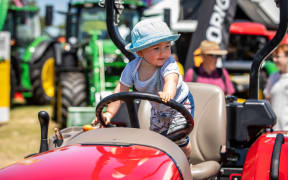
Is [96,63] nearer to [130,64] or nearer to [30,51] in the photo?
[30,51]

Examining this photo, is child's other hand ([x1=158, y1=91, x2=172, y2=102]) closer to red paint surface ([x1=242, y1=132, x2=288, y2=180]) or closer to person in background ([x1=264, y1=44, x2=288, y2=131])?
red paint surface ([x1=242, y1=132, x2=288, y2=180])

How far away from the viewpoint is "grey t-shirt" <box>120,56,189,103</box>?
214 centimetres

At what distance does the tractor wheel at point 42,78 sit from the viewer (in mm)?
9648

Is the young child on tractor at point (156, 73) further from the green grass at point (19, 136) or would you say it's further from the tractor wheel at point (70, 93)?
the tractor wheel at point (70, 93)

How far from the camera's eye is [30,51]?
991cm

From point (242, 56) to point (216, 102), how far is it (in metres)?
7.30

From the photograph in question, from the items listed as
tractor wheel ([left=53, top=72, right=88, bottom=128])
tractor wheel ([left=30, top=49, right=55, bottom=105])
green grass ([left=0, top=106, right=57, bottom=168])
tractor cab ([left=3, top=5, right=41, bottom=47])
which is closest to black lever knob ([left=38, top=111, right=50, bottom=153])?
green grass ([left=0, top=106, right=57, bottom=168])

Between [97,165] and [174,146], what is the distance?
0.37 meters

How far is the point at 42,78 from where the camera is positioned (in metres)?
9.73

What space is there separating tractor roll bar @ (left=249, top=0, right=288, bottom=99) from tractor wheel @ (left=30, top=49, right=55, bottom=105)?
737 cm

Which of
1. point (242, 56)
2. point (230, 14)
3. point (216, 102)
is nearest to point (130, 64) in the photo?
point (216, 102)

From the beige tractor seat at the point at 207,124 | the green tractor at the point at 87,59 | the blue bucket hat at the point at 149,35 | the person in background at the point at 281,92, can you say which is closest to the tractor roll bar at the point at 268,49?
the beige tractor seat at the point at 207,124

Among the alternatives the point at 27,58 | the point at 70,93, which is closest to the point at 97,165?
the point at 70,93

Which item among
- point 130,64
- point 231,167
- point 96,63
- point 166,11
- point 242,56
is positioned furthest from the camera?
point 242,56
